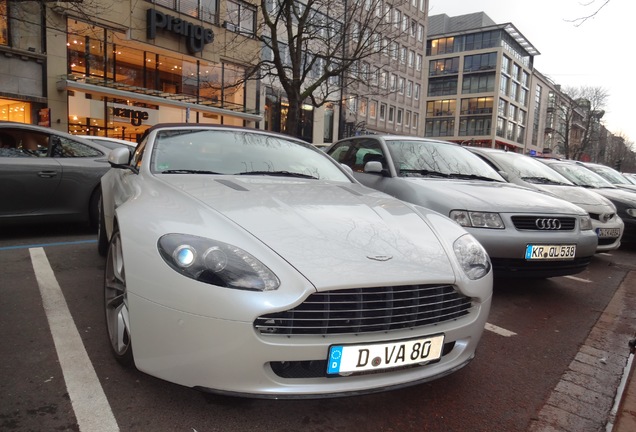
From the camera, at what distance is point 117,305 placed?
2338 millimetres

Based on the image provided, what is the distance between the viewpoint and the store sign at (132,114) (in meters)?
19.4

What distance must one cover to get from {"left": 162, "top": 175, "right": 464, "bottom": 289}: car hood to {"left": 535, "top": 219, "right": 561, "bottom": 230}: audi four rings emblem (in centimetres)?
175

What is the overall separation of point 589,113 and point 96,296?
68.8 m

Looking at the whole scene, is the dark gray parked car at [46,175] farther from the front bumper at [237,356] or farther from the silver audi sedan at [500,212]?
the front bumper at [237,356]

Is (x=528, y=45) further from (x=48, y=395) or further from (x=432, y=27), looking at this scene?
(x=48, y=395)

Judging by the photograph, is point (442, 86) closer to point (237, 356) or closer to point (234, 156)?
point (234, 156)

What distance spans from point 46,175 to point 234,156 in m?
3.25

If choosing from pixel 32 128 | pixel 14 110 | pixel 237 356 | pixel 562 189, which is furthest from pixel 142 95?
pixel 237 356

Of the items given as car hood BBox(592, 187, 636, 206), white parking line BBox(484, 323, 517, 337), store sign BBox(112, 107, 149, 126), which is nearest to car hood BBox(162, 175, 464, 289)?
white parking line BBox(484, 323, 517, 337)

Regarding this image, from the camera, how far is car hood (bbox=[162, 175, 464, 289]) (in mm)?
1851

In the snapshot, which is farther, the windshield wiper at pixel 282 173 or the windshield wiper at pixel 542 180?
the windshield wiper at pixel 542 180

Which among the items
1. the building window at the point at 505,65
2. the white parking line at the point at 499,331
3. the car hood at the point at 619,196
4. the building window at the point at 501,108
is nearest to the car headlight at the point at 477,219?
the white parking line at the point at 499,331

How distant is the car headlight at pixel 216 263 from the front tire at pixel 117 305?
0.40 metres

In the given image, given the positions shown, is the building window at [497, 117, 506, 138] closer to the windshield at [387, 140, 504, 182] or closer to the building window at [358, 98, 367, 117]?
the building window at [358, 98, 367, 117]
